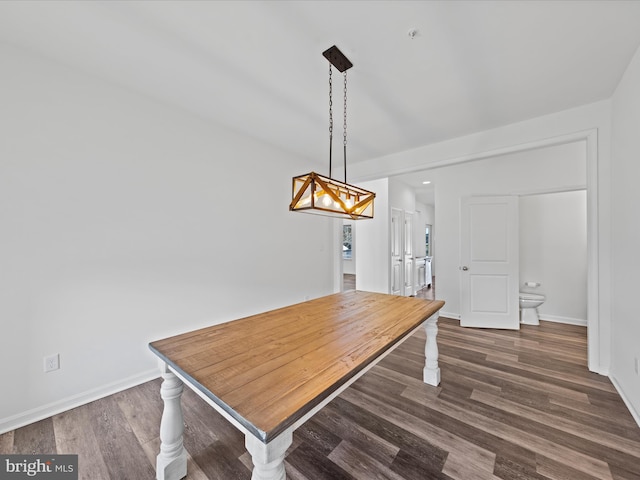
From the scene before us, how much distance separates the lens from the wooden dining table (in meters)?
0.86

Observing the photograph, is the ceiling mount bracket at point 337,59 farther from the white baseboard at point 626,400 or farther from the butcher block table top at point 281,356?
the white baseboard at point 626,400

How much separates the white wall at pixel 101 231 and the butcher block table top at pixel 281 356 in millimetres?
1227

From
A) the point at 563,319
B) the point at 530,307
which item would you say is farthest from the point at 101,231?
the point at 563,319

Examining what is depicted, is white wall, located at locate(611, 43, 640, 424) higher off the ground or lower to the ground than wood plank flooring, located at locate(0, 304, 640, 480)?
higher

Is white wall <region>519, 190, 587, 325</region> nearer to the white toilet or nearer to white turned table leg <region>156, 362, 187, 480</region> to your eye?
the white toilet

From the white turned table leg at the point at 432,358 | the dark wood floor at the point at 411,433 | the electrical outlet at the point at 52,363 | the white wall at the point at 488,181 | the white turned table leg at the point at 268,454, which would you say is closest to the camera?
the white turned table leg at the point at 268,454

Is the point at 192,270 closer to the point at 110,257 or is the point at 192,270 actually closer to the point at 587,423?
the point at 110,257

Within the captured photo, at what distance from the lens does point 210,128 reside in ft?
9.50

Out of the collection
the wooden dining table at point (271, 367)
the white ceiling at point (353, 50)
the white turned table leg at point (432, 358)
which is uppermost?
the white ceiling at point (353, 50)

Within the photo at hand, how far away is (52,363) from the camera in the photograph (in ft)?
6.38

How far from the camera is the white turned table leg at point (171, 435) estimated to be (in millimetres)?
1341

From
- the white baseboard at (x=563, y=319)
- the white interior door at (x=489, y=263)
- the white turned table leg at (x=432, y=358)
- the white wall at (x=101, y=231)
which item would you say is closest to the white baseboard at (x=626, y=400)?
the white turned table leg at (x=432, y=358)

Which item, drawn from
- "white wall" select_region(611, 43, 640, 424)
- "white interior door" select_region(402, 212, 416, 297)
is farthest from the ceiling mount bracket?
"white interior door" select_region(402, 212, 416, 297)

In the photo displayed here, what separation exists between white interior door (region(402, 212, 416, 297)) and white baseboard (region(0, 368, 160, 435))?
4.99 m
